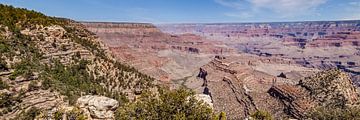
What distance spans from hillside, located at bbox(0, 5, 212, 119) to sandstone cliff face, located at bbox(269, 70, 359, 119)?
76.2ft

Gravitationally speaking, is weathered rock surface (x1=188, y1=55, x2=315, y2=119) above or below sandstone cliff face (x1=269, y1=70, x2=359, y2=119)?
below

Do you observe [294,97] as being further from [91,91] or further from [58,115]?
[58,115]

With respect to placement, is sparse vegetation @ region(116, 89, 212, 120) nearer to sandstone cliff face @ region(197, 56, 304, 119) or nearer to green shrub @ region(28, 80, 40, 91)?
green shrub @ region(28, 80, 40, 91)

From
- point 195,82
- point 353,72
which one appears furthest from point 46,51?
point 353,72

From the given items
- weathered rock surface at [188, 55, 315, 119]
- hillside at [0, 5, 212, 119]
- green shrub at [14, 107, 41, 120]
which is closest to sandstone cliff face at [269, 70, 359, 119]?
weathered rock surface at [188, 55, 315, 119]

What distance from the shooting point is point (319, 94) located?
50.3 meters

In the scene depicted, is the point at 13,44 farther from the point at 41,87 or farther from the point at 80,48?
the point at 80,48

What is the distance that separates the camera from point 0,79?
86.9 feet

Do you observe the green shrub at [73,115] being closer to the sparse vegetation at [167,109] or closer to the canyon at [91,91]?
the canyon at [91,91]

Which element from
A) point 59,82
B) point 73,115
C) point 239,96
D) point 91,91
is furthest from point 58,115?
point 239,96

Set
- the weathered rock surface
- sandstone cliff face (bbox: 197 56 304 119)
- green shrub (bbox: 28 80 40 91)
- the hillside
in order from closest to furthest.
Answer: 1. the hillside
2. green shrub (bbox: 28 80 40 91)
3. sandstone cliff face (bbox: 197 56 304 119)
4. the weathered rock surface

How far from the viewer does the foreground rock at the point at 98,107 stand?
79.6 feet

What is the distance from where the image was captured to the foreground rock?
24252mm

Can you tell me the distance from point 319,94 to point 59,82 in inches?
Answer: 1467
